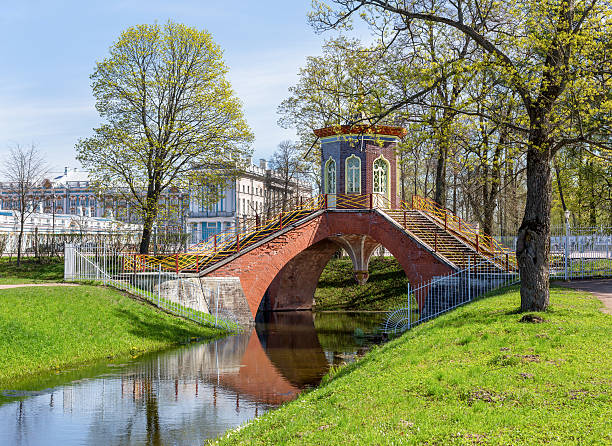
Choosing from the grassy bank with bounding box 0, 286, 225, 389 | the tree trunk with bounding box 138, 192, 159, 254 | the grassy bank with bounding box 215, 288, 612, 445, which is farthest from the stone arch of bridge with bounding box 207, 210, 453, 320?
the grassy bank with bounding box 215, 288, 612, 445

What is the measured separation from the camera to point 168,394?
14.2 metres

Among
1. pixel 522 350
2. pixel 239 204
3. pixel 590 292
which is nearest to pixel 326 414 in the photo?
pixel 522 350

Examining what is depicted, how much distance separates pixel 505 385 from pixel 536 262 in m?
5.63

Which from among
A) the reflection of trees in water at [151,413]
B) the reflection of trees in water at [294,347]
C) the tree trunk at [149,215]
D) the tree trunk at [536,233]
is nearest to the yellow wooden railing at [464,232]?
the reflection of trees in water at [294,347]

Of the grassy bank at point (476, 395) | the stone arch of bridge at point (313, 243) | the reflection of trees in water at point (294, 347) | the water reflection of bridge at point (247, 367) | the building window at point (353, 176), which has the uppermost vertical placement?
the building window at point (353, 176)

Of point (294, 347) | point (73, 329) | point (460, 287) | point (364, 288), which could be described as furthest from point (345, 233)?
point (73, 329)

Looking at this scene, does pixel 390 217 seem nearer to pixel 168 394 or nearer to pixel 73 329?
pixel 73 329

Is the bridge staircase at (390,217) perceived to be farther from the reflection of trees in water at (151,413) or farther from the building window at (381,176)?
the reflection of trees in water at (151,413)

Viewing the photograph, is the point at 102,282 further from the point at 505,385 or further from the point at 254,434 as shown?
the point at 505,385

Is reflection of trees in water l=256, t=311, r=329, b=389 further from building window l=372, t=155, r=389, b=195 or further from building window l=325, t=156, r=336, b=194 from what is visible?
building window l=372, t=155, r=389, b=195

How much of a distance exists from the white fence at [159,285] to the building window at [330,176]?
851 cm

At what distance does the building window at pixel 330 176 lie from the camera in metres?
30.3

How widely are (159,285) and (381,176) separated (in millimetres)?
12279

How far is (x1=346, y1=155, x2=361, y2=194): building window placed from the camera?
2952 cm
